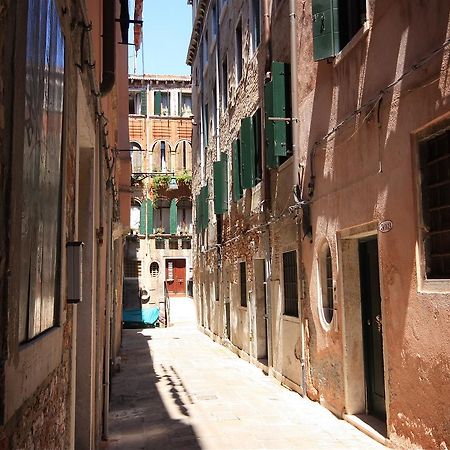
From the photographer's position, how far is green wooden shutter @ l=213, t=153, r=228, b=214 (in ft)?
50.1

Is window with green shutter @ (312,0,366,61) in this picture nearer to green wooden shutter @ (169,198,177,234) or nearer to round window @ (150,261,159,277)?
green wooden shutter @ (169,198,177,234)

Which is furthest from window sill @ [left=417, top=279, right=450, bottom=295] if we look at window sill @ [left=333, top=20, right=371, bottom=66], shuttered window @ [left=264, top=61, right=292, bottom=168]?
shuttered window @ [left=264, top=61, right=292, bottom=168]

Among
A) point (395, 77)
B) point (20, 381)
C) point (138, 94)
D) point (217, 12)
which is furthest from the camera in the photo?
point (138, 94)

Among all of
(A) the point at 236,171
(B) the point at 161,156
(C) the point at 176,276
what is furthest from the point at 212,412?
(B) the point at 161,156

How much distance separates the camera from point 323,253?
26.3 feet

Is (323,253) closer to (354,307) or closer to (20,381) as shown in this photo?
(354,307)

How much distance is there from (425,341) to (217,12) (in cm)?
1518

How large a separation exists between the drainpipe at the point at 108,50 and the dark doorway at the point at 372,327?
11.2 ft

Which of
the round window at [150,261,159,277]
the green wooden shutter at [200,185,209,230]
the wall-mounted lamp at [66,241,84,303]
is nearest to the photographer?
the wall-mounted lamp at [66,241,84,303]

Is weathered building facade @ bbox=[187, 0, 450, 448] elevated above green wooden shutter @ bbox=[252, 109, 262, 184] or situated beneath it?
situated beneath

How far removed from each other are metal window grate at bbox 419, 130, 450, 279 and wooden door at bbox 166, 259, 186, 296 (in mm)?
29430

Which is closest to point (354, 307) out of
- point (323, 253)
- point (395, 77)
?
point (323, 253)

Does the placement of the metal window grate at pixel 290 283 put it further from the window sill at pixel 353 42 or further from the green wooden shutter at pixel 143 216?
the green wooden shutter at pixel 143 216

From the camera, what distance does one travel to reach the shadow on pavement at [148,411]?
20.8 ft
